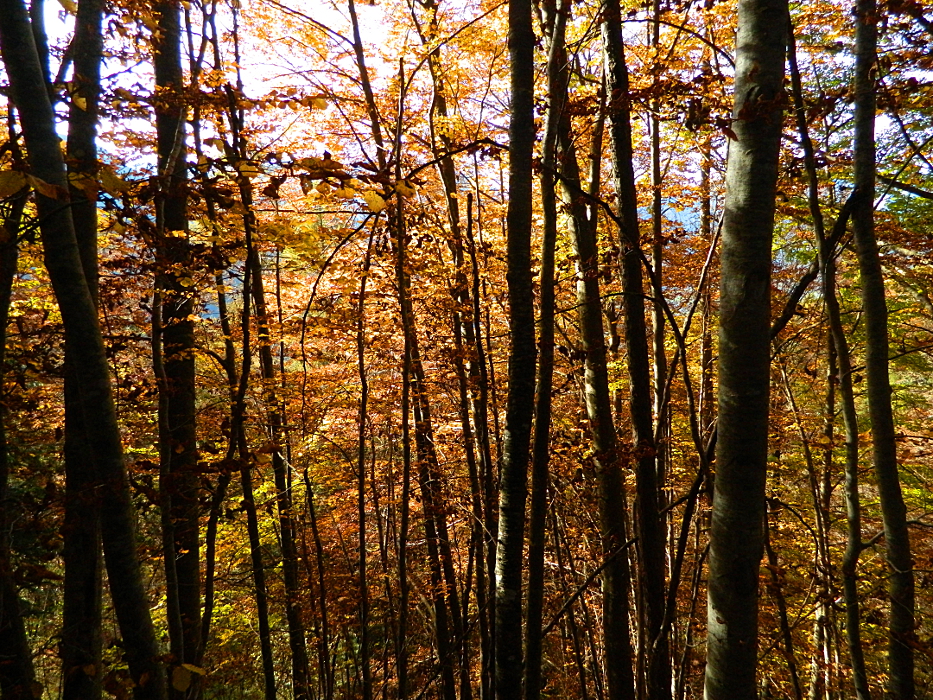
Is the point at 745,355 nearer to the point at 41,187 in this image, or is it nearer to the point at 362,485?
the point at 41,187

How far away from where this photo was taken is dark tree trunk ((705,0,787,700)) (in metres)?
1.59

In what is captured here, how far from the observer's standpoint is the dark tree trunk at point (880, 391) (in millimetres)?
3045

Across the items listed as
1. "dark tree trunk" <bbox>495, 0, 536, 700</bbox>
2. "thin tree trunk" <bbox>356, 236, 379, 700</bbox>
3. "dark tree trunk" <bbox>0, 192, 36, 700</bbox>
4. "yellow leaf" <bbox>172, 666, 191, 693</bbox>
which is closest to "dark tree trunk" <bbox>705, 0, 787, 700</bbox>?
"dark tree trunk" <bbox>495, 0, 536, 700</bbox>

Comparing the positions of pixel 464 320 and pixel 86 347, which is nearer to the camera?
pixel 86 347

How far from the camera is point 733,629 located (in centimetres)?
162

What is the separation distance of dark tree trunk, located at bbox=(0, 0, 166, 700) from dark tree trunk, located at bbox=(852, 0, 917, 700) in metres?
3.96

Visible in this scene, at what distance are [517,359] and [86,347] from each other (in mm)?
1808

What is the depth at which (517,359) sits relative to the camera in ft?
7.86

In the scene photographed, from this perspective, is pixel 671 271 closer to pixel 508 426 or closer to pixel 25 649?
pixel 508 426

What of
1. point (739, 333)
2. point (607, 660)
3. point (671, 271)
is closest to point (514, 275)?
point (739, 333)

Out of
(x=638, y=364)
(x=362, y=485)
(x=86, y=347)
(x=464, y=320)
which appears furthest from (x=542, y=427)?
(x=464, y=320)

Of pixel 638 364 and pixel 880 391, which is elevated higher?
pixel 638 364

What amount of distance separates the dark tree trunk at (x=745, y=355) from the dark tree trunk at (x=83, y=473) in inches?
97.1

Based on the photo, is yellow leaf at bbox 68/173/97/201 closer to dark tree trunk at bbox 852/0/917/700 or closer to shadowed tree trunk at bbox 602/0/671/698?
shadowed tree trunk at bbox 602/0/671/698
